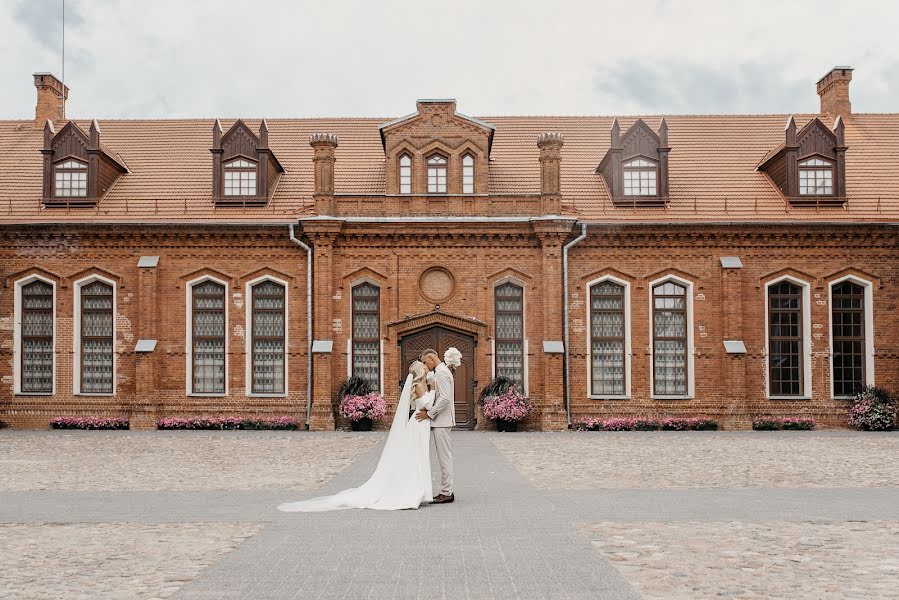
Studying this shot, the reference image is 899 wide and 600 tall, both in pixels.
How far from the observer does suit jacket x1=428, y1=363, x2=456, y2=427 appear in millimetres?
11734

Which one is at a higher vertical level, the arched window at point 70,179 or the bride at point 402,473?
the arched window at point 70,179

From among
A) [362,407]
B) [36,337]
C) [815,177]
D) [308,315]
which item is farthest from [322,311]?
[815,177]

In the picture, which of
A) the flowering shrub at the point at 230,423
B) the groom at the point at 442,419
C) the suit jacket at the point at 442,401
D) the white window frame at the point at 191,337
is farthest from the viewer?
the white window frame at the point at 191,337

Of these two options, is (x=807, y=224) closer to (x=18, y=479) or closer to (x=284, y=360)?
(x=284, y=360)

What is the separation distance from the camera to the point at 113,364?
26.0m

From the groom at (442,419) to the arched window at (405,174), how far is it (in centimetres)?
1463

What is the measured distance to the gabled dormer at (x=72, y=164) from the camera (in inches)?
1062

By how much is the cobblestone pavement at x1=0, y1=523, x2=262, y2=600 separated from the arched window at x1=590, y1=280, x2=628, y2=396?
679 inches

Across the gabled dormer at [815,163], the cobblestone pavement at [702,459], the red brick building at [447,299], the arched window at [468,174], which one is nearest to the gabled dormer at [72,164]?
the red brick building at [447,299]

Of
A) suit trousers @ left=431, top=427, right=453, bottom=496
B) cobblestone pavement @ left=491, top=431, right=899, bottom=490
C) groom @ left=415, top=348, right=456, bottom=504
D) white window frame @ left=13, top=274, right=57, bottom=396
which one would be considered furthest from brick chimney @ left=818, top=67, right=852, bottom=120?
white window frame @ left=13, top=274, right=57, bottom=396

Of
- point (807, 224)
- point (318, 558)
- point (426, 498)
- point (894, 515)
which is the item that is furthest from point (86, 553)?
point (807, 224)

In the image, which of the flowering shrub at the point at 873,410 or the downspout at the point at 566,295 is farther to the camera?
the downspout at the point at 566,295

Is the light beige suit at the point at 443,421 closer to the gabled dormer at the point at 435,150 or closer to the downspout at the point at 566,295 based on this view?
the downspout at the point at 566,295

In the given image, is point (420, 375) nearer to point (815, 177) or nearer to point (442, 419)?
point (442, 419)
